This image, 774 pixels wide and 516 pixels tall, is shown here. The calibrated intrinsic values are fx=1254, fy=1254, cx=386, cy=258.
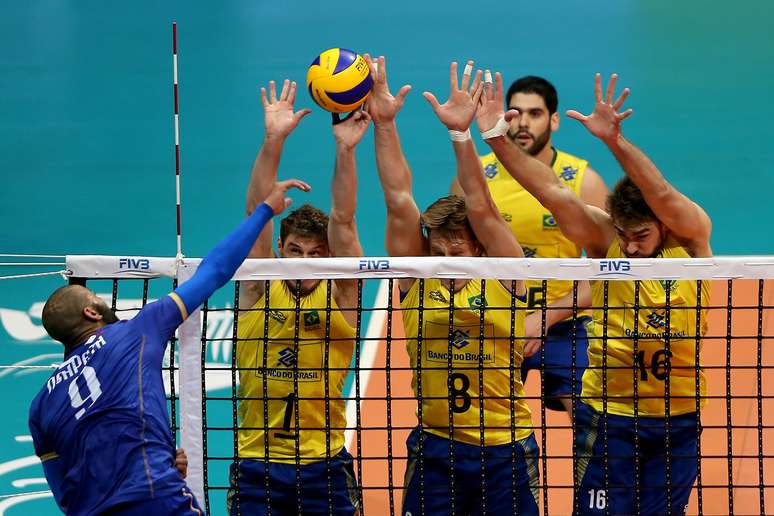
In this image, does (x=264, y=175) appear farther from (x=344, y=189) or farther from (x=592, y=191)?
(x=592, y=191)

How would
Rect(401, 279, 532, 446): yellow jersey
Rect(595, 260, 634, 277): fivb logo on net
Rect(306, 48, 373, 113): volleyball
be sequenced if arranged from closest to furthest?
Rect(595, 260, 634, 277): fivb logo on net < Rect(401, 279, 532, 446): yellow jersey < Rect(306, 48, 373, 113): volleyball

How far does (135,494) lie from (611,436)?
2.50m

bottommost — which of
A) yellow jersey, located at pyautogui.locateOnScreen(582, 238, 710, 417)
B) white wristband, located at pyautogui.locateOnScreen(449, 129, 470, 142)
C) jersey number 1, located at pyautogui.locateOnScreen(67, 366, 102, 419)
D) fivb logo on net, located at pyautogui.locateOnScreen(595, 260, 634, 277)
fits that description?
jersey number 1, located at pyautogui.locateOnScreen(67, 366, 102, 419)

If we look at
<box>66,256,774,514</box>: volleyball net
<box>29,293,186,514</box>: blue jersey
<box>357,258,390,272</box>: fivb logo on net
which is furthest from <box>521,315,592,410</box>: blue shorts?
<box>29,293,186,514</box>: blue jersey

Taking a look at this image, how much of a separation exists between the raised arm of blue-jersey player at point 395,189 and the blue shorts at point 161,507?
1.94 metres

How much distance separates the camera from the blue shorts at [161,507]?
189 inches

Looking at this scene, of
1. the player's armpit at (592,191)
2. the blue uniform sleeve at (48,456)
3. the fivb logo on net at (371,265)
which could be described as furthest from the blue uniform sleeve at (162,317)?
the player's armpit at (592,191)

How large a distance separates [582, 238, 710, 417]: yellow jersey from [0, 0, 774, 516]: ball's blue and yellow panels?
369 centimetres

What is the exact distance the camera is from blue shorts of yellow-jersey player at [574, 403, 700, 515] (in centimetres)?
613

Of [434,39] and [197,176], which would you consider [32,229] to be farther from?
[434,39]

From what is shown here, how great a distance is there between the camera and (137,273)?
5.84m

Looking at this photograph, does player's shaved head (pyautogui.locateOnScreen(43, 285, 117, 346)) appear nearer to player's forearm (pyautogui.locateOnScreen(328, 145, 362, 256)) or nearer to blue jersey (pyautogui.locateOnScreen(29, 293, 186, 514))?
blue jersey (pyautogui.locateOnScreen(29, 293, 186, 514))

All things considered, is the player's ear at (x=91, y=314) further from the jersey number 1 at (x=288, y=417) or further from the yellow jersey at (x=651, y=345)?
the yellow jersey at (x=651, y=345)

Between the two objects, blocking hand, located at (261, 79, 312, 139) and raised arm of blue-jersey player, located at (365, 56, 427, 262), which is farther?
blocking hand, located at (261, 79, 312, 139)
